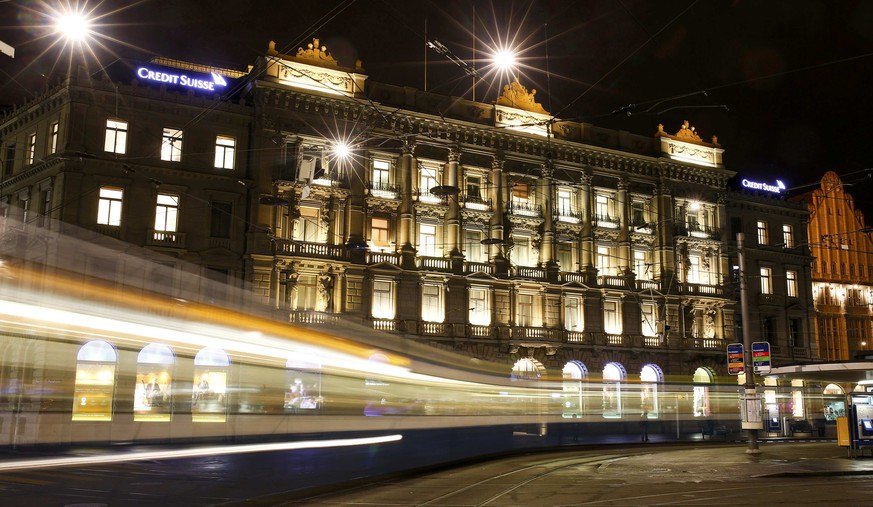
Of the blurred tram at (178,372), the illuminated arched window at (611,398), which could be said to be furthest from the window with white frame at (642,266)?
the blurred tram at (178,372)

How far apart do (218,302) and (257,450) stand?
1.91 meters

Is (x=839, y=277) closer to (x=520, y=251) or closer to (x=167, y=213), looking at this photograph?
(x=520, y=251)

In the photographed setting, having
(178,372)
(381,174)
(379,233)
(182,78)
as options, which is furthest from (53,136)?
(178,372)

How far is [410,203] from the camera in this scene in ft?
139

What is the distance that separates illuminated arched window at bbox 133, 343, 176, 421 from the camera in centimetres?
807

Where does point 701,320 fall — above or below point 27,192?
below

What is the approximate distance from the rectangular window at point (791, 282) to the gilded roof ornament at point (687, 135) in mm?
10514

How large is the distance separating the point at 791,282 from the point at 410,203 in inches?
1154

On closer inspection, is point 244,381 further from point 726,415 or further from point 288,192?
point 726,415

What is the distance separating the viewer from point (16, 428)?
6.76m

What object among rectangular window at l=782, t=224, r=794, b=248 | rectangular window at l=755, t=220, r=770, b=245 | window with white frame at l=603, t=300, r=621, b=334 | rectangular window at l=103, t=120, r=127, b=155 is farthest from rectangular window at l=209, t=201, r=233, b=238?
rectangular window at l=782, t=224, r=794, b=248

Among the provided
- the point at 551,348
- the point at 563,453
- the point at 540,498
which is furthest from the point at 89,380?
the point at 551,348

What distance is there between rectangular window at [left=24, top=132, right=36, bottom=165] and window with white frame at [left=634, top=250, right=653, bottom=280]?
34.0 metres

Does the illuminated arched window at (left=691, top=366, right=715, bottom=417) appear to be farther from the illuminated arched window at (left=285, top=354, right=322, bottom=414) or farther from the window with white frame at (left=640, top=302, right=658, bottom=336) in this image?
the illuminated arched window at (left=285, top=354, right=322, bottom=414)
